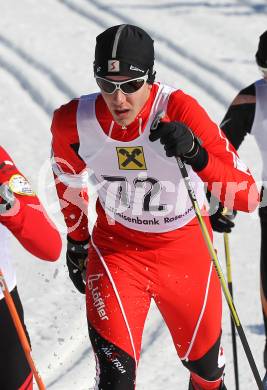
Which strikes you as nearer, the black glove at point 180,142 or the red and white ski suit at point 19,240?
the red and white ski suit at point 19,240

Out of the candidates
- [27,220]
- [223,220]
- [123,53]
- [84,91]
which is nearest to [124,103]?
[123,53]

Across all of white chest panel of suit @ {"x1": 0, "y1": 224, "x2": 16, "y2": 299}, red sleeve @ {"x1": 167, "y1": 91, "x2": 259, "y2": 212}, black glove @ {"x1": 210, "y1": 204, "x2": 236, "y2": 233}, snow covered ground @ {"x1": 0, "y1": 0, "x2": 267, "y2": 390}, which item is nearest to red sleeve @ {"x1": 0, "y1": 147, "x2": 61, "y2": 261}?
white chest panel of suit @ {"x1": 0, "y1": 224, "x2": 16, "y2": 299}

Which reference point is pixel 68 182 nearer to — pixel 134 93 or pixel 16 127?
pixel 134 93

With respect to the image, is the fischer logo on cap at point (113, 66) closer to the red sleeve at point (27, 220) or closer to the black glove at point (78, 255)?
the red sleeve at point (27, 220)

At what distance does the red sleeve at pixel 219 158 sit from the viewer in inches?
179

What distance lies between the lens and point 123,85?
173 inches

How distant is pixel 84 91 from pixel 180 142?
6.39 metres

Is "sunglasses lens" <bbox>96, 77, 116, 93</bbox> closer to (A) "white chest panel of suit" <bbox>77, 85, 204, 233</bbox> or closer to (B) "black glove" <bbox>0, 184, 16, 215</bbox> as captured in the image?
(A) "white chest panel of suit" <bbox>77, 85, 204, 233</bbox>

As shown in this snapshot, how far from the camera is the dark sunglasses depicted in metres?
4.38

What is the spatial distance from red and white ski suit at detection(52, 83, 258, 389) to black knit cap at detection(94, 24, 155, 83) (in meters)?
0.28

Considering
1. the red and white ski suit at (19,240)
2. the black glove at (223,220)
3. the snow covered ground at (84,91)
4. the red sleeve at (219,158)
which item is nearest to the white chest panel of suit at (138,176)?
the red sleeve at (219,158)

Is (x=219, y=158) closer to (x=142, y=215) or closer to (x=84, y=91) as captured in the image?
(x=142, y=215)

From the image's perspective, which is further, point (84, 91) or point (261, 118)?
point (84, 91)

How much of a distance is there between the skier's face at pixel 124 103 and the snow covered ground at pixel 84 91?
217 cm
